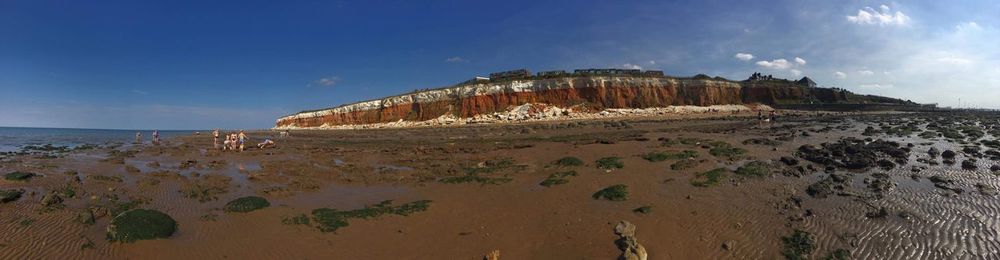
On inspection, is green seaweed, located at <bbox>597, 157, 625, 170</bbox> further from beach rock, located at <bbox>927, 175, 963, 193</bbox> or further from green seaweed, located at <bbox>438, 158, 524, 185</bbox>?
beach rock, located at <bbox>927, 175, 963, 193</bbox>

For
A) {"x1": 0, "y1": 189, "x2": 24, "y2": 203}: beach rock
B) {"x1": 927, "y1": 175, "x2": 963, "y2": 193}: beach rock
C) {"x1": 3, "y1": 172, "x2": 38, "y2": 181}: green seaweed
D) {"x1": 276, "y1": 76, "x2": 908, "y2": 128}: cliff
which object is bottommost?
{"x1": 927, "y1": 175, "x2": 963, "y2": 193}: beach rock

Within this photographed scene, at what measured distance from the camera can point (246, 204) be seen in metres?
10.4

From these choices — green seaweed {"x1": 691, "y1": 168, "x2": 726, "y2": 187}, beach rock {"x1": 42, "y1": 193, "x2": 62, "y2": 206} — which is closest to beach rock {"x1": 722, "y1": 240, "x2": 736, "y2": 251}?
green seaweed {"x1": 691, "y1": 168, "x2": 726, "y2": 187}

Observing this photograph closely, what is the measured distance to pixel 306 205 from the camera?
10867 mm

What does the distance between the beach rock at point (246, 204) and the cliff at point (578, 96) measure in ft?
151

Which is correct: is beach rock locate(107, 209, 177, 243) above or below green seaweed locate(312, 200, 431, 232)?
above

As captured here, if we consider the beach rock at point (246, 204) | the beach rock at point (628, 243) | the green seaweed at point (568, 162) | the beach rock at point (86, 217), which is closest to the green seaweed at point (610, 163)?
the green seaweed at point (568, 162)

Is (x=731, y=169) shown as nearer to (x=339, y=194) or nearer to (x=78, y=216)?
(x=339, y=194)

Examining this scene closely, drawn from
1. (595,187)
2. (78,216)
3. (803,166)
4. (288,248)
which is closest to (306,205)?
(288,248)

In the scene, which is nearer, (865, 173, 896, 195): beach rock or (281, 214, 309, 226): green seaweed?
(281, 214, 309, 226): green seaweed

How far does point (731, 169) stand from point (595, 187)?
4.97 m

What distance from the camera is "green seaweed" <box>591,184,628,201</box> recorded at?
10739mm

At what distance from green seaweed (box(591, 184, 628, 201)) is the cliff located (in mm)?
45219

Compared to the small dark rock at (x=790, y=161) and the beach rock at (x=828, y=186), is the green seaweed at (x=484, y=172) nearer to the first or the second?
the beach rock at (x=828, y=186)
